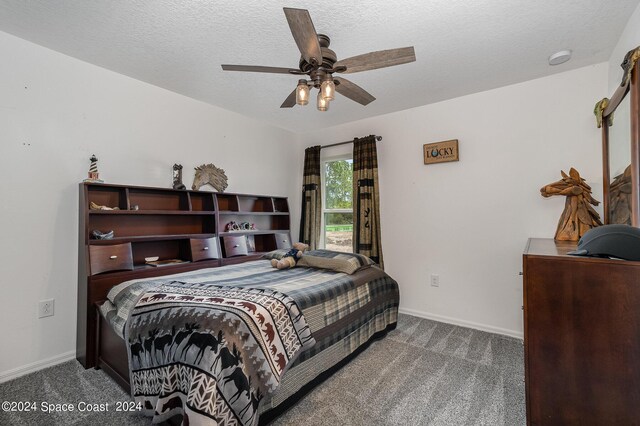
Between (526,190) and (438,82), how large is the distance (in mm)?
1360

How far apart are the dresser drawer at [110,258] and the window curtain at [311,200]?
2.24 metres

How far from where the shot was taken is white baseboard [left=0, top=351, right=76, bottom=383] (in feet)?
6.73

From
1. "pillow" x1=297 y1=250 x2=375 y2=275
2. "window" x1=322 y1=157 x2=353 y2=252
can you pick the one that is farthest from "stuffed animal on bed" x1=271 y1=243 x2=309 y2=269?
"window" x1=322 y1=157 x2=353 y2=252

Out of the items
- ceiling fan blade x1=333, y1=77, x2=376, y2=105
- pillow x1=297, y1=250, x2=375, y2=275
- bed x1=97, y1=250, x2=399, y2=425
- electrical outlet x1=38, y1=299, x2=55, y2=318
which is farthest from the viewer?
pillow x1=297, y1=250, x2=375, y2=275

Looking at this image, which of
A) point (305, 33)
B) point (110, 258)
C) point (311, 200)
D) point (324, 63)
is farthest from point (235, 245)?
point (305, 33)

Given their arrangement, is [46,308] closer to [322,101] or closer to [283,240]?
[283,240]

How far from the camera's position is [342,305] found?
2.18 metres

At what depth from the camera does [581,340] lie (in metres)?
1.17

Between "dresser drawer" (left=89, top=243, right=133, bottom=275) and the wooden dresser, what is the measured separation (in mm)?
2803

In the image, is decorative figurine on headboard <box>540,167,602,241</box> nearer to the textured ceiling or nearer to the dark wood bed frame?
the textured ceiling

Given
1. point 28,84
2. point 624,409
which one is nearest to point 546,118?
point 624,409

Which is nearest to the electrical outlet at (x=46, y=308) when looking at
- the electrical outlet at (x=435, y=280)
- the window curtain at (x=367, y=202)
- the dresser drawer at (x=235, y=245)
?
the dresser drawer at (x=235, y=245)

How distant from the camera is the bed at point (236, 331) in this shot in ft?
4.36

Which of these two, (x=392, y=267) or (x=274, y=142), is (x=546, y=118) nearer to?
(x=392, y=267)
